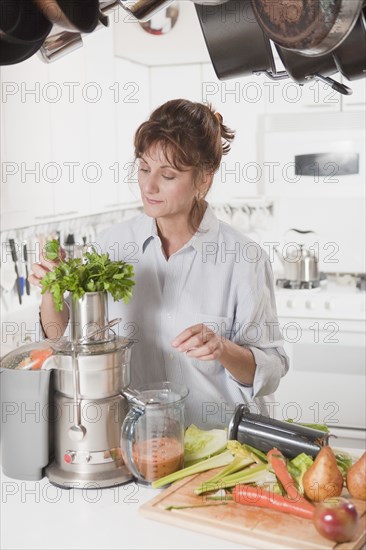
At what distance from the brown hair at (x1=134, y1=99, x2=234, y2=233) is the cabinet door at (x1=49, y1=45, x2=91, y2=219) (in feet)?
3.40

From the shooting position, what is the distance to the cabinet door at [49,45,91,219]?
276cm

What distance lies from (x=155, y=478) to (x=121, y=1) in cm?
95

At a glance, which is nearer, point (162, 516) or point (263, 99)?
point (162, 516)

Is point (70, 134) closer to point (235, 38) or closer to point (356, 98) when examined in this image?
point (356, 98)

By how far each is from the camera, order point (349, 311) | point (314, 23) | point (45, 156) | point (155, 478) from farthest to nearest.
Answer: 1. point (349, 311)
2. point (45, 156)
3. point (155, 478)
4. point (314, 23)

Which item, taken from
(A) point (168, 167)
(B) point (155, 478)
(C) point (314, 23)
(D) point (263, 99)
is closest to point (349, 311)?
(D) point (263, 99)

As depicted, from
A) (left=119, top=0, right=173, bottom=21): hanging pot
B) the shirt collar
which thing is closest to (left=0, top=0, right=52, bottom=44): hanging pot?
(left=119, top=0, right=173, bottom=21): hanging pot

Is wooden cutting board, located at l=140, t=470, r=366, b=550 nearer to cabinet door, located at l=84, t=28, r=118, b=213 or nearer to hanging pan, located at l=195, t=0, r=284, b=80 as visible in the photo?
hanging pan, located at l=195, t=0, r=284, b=80

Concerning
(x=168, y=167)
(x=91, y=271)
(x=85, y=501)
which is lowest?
(x=85, y=501)

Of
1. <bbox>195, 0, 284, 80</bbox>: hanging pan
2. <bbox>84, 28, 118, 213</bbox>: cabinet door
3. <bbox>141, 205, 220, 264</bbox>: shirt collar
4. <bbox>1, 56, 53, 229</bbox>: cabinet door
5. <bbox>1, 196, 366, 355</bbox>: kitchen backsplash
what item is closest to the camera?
<bbox>195, 0, 284, 80</bbox>: hanging pan

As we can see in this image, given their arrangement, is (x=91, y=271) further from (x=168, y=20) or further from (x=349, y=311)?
(x=349, y=311)

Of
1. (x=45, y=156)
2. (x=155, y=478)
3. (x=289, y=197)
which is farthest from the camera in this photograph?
(x=289, y=197)

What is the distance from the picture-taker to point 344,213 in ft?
12.1

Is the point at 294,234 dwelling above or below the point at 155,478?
above
